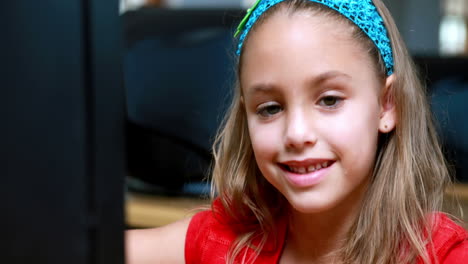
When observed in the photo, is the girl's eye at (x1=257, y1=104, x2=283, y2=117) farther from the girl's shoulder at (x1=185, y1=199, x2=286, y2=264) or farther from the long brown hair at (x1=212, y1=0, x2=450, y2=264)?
the girl's shoulder at (x1=185, y1=199, x2=286, y2=264)

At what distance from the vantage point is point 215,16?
244 cm

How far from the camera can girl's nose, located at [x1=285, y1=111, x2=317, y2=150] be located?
958 mm

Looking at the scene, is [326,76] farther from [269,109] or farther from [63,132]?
[63,132]

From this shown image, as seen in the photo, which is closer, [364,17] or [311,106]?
[311,106]

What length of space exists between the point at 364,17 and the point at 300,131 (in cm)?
24

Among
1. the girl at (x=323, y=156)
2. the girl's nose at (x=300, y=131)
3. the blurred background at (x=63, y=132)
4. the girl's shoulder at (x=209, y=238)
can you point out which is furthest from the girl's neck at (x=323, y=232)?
the blurred background at (x=63, y=132)

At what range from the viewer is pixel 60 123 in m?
0.47

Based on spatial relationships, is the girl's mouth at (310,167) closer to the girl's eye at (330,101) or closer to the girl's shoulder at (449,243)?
the girl's eye at (330,101)

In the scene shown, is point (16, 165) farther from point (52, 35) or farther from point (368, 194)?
point (368, 194)

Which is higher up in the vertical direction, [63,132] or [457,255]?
[63,132]

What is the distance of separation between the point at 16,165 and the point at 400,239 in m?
0.74

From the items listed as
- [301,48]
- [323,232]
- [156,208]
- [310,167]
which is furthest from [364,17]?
[156,208]

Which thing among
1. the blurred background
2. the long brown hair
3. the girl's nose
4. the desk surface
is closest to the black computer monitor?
the blurred background

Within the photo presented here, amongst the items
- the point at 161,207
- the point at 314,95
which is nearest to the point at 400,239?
the point at 314,95
